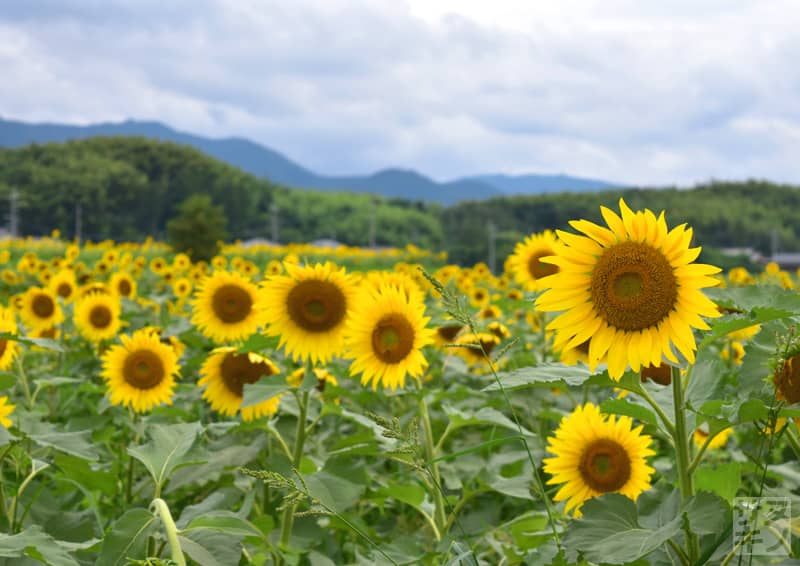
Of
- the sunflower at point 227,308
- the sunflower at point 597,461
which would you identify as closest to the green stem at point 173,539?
the sunflower at point 597,461

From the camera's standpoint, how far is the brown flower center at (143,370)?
320 cm

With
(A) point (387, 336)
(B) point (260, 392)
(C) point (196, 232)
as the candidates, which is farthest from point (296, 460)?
(C) point (196, 232)

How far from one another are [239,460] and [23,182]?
74492 millimetres

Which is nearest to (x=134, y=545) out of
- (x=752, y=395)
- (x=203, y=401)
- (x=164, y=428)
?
(x=164, y=428)

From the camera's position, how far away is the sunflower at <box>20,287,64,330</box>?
4953 millimetres

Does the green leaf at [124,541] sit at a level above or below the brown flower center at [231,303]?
below

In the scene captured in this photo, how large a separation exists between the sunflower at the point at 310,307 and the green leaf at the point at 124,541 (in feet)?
3.65

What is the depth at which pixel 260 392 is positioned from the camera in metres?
2.28

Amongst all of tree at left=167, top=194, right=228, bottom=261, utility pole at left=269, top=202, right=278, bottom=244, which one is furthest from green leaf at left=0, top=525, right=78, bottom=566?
utility pole at left=269, top=202, right=278, bottom=244

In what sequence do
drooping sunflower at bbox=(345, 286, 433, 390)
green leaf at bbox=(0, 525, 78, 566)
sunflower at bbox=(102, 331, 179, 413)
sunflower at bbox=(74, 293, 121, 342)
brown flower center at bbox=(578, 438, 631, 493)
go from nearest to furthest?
green leaf at bbox=(0, 525, 78, 566) → brown flower center at bbox=(578, 438, 631, 493) → drooping sunflower at bbox=(345, 286, 433, 390) → sunflower at bbox=(102, 331, 179, 413) → sunflower at bbox=(74, 293, 121, 342)

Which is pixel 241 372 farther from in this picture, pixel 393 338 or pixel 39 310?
pixel 39 310

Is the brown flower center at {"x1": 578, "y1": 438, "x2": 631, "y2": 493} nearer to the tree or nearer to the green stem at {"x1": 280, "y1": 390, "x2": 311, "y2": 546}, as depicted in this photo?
the green stem at {"x1": 280, "y1": 390, "x2": 311, "y2": 546}

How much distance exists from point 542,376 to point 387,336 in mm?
1043

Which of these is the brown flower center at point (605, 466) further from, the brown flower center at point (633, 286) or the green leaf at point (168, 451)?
the green leaf at point (168, 451)
